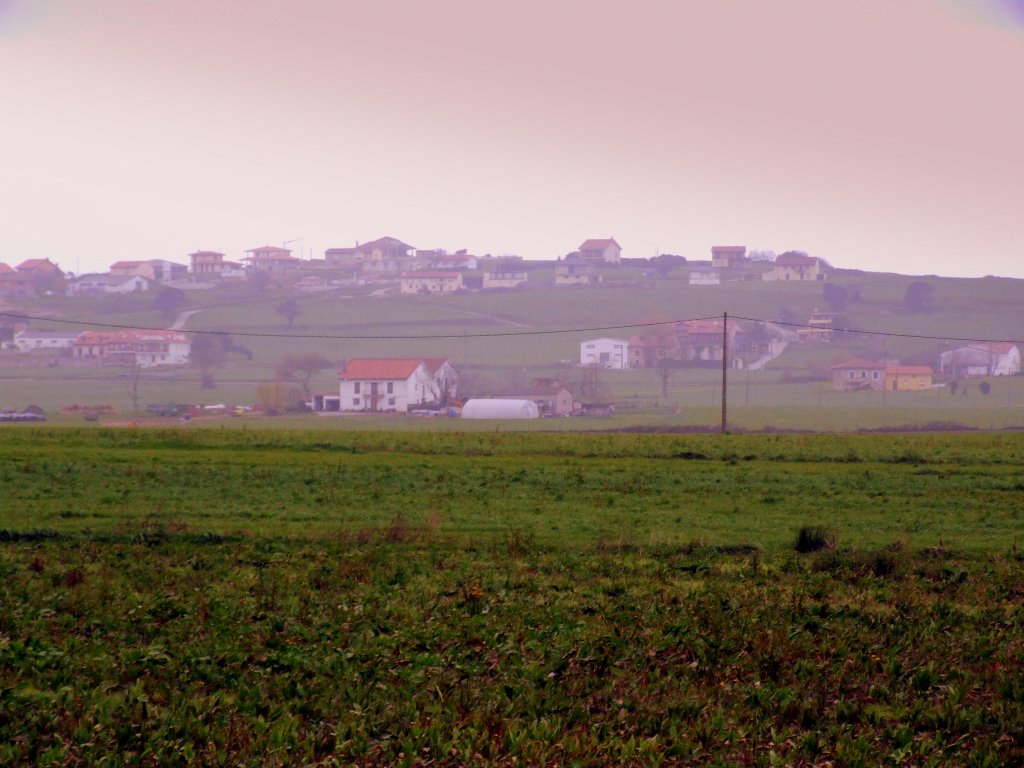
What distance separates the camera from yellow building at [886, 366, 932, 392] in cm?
13675

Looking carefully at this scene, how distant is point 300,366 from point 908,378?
80.9 meters

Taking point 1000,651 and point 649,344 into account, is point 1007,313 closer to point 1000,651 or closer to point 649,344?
point 649,344

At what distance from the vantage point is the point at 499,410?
96.3 metres

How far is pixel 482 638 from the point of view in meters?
11.9

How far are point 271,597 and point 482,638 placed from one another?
3370 mm

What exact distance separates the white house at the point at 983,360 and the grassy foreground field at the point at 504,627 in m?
133

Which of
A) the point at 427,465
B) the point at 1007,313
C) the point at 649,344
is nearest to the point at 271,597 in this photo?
A: the point at 427,465

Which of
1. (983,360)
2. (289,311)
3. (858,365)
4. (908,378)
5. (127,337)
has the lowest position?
(908,378)

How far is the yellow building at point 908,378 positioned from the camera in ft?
449

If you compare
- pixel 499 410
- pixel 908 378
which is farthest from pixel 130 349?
pixel 908 378

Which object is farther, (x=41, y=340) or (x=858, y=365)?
(x=41, y=340)

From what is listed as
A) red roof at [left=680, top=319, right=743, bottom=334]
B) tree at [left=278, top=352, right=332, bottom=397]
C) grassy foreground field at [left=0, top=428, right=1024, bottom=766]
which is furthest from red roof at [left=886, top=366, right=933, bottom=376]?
grassy foreground field at [left=0, top=428, right=1024, bottom=766]

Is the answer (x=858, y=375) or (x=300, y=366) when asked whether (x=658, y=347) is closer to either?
(x=858, y=375)

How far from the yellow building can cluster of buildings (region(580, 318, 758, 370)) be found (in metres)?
23.2
